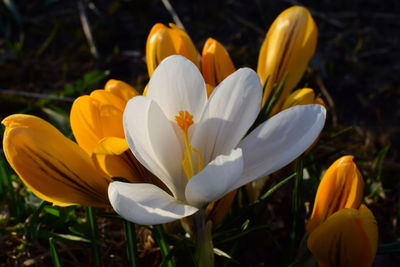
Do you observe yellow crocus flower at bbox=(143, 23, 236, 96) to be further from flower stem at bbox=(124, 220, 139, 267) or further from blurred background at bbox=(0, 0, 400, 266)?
blurred background at bbox=(0, 0, 400, 266)

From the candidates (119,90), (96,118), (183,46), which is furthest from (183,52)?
(96,118)

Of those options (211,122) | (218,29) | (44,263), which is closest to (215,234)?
(211,122)

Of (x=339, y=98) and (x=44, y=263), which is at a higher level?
(x=44, y=263)

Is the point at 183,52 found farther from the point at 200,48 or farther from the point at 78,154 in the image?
the point at 200,48

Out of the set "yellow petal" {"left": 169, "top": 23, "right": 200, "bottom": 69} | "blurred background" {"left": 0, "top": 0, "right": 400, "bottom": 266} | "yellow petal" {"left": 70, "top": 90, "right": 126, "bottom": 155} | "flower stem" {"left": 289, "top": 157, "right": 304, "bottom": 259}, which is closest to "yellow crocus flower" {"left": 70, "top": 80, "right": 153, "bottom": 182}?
"yellow petal" {"left": 70, "top": 90, "right": 126, "bottom": 155}

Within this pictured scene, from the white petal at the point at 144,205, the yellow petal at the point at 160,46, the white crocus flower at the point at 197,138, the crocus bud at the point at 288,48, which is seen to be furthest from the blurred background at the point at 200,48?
the white petal at the point at 144,205

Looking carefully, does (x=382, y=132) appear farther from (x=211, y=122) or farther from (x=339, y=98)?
(x=211, y=122)
